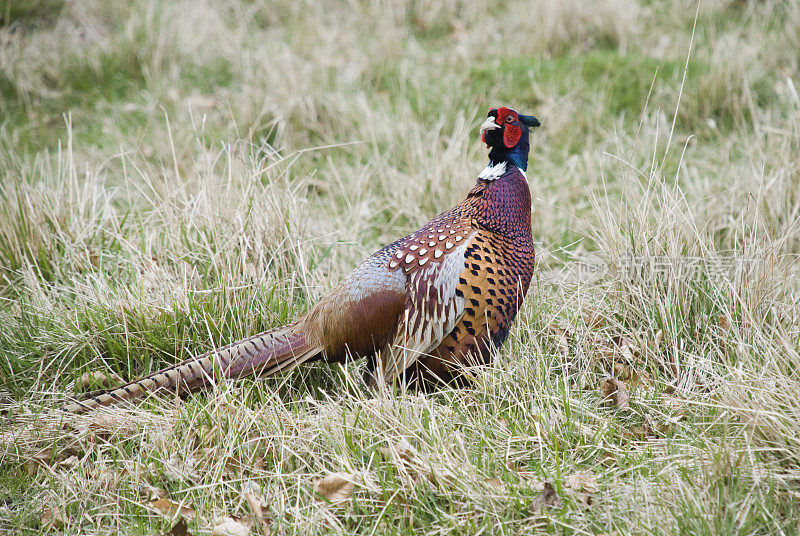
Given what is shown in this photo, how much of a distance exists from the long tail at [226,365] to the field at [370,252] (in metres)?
0.07

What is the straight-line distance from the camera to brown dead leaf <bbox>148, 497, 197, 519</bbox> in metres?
2.11

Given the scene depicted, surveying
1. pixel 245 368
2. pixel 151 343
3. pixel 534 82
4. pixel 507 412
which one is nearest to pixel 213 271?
pixel 151 343

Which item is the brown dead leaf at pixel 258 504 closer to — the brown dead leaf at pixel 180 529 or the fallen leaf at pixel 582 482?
the brown dead leaf at pixel 180 529

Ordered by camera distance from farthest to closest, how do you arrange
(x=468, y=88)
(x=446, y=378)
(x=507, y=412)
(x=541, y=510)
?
(x=468, y=88) < (x=446, y=378) < (x=507, y=412) < (x=541, y=510)

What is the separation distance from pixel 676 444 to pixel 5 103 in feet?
17.1

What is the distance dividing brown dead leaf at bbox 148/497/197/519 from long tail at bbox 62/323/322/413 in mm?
447

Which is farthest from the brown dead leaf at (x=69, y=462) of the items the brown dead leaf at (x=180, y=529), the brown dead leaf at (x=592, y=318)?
the brown dead leaf at (x=592, y=318)

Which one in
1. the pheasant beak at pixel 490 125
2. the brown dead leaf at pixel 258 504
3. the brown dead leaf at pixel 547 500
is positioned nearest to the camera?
the brown dead leaf at pixel 547 500

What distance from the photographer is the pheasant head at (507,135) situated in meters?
2.58

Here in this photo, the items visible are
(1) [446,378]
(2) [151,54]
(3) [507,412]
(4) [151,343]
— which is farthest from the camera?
(2) [151,54]

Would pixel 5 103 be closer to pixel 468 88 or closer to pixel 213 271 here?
pixel 213 271

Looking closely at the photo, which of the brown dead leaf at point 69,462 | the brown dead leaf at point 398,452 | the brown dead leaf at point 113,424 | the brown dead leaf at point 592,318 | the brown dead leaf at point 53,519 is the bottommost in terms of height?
the brown dead leaf at point 53,519

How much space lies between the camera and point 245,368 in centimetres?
250

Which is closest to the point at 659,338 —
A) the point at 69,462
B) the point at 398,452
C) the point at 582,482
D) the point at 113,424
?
the point at 582,482
